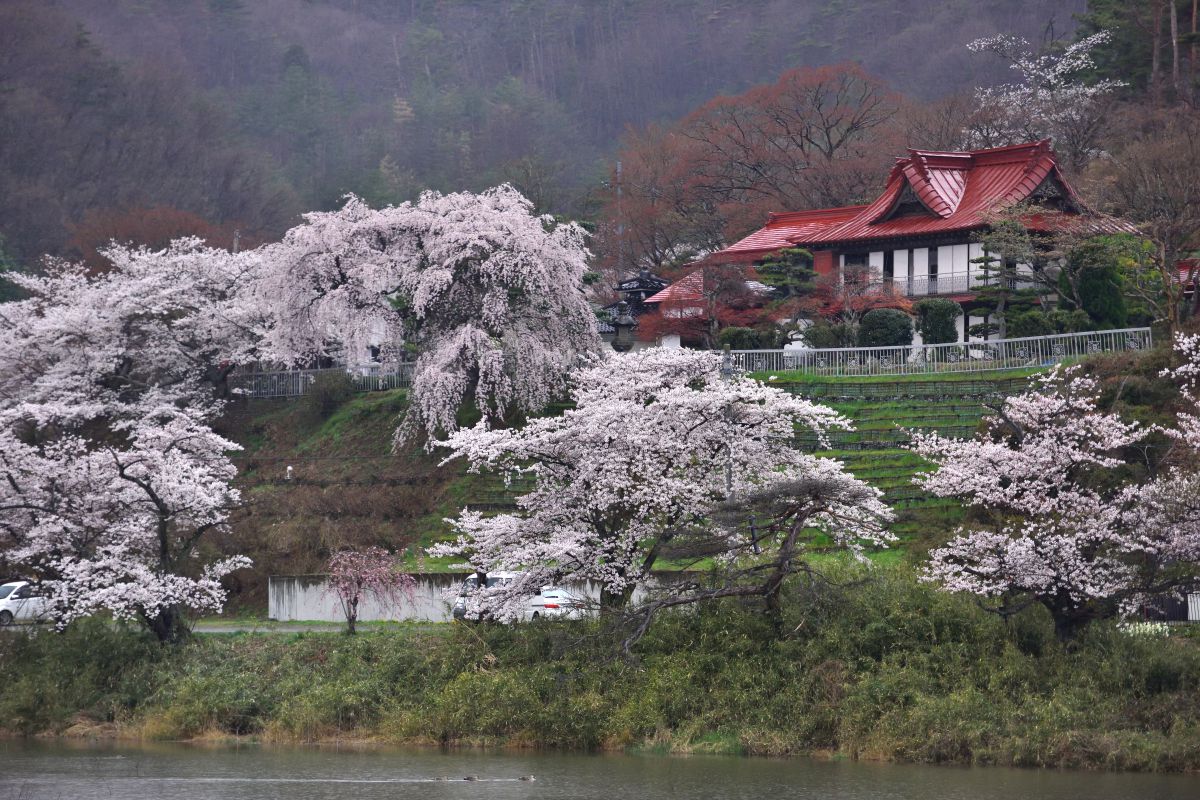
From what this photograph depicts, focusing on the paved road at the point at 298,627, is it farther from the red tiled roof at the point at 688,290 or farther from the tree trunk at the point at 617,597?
the red tiled roof at the point at 688,290

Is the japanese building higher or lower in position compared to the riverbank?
higher

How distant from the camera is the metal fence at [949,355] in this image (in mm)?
33719

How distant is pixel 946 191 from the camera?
4669 cm

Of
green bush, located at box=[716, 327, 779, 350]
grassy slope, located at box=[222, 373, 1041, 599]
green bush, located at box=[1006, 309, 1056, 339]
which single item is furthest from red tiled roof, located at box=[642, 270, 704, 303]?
green bush, located at box=[1006, 309, 1056, 339]

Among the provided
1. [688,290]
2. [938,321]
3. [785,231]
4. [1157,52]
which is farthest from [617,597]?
[1157,52]

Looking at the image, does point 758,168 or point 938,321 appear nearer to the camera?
point 938,321

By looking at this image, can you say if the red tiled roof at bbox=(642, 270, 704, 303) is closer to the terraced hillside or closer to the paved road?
the terraced hillside

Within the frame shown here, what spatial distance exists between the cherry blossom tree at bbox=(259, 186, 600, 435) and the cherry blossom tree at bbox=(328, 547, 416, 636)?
8.03m

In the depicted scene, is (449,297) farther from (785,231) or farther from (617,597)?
(785,231)

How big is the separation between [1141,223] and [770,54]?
6311 cm

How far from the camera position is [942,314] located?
126ft

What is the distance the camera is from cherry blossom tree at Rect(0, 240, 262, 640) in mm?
28266

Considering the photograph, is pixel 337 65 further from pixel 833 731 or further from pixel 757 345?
pixel 833 731

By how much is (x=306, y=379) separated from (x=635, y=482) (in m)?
23.8
